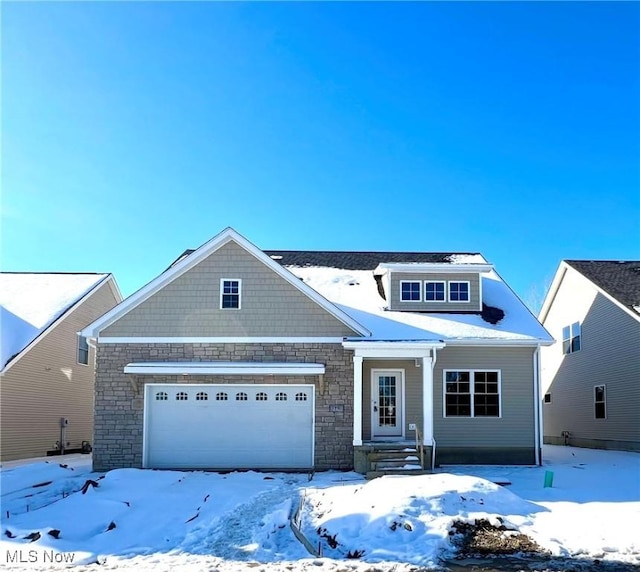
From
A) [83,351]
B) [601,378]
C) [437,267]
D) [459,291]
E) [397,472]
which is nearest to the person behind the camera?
[397,472]

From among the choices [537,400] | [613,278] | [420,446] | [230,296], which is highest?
[613,278]

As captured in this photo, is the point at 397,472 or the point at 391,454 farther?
the point at 391,454

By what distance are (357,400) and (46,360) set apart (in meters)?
A: 10.9

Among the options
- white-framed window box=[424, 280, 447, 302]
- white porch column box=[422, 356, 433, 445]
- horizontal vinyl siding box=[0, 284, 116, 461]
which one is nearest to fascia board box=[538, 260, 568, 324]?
white-framed window box=[424, 280, 447, 302]

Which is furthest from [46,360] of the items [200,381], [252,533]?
[252,533]

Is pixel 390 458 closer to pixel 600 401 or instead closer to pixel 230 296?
pixel 230 296

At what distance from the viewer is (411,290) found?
18.4m

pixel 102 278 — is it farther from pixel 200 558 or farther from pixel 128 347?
pixel 200 558

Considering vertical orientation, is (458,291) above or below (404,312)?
above

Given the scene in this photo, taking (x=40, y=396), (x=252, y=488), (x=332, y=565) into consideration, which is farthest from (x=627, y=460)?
(x=40, y=396)

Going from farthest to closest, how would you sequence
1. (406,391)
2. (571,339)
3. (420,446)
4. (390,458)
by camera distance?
1. (571,339)
2. (406,391)
3. (390,458)
4. (420,446)

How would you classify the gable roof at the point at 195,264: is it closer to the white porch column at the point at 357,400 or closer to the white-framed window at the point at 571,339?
the white porch column at the point at 357,400

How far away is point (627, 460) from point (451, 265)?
701 centimetres

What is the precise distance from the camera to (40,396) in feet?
67.5
